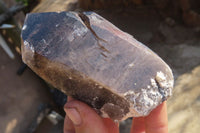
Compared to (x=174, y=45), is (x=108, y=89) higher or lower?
higher

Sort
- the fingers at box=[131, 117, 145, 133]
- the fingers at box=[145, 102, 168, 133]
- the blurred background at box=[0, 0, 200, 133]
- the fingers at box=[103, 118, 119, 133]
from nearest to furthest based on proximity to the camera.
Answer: the fingers at box=[145, 102, 168, 133] → the fingers at box=[103, 118, 119, 133] → the fingers at box=[131, 117, 145, 133] → the blurred background at box=[0, 0, 200, 133]

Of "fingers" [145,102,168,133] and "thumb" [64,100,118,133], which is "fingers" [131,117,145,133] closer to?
"fingers" [145,102,168,133]

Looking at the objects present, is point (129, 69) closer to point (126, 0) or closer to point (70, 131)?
point (70, 131)

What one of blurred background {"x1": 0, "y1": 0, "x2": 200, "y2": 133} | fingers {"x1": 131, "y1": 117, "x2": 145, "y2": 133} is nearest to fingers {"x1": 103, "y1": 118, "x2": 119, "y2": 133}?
fingers {"x1": 131, "y1": 117, "x2": 145, "y2": 133}

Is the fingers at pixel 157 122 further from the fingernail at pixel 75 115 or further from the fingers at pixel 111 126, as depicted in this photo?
the fingernail at pixel 75 115

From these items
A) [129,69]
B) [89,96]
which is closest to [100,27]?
[129,69]

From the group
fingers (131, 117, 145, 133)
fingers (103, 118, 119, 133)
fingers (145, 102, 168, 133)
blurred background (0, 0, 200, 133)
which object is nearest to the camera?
fingers (145, 102, 168, 133)

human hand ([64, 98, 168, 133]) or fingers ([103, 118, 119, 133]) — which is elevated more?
human hand ([64, 98, 168, 133])
